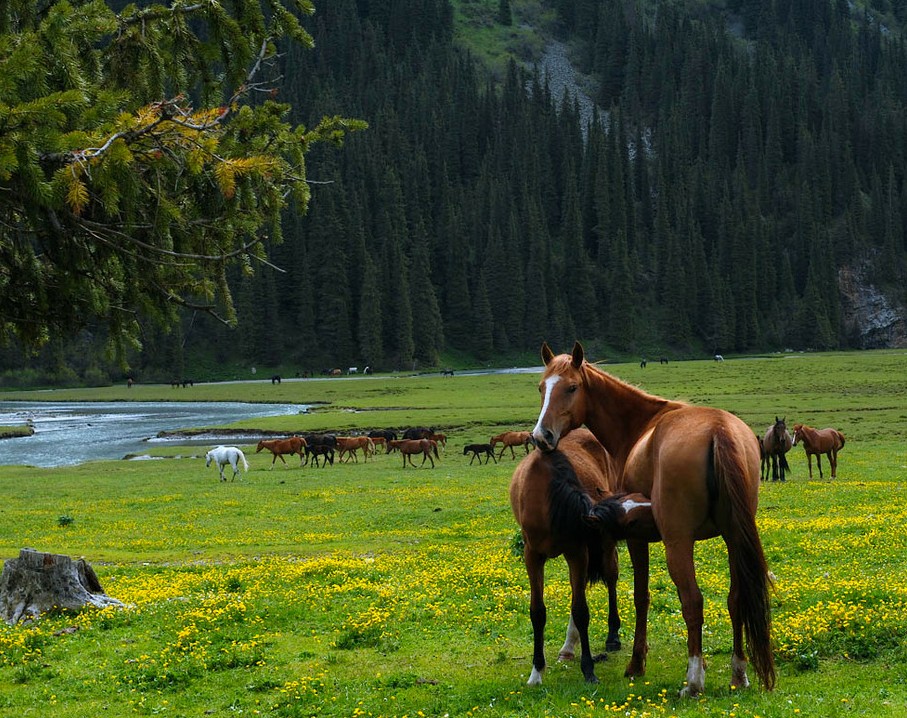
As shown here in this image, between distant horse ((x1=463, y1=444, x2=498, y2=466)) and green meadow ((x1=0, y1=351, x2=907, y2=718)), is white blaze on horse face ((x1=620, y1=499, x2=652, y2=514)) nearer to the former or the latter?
green meadow ((x1=0, y1=351, x2=907, y2=718))

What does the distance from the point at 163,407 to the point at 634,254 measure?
352ft

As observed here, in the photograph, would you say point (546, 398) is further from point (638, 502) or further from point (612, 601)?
point (612, 601)

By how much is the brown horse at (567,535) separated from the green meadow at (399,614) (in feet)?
1.38

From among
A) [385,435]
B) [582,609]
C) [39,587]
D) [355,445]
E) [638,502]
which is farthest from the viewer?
[385,435]

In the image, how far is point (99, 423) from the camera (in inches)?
2992

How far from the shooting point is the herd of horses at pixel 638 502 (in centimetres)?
852

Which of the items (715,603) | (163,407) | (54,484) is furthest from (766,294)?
(715,603)

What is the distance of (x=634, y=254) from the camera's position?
17350 centimetres

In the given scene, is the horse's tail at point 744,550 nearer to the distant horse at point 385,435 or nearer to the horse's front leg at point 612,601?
the horse's front leg at point 612,601

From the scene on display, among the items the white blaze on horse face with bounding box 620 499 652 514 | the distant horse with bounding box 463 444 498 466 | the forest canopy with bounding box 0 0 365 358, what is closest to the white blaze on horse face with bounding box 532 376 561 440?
the white blaze on horse face with bounding box 620 499 652 514

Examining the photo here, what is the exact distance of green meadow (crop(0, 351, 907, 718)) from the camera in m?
9.34

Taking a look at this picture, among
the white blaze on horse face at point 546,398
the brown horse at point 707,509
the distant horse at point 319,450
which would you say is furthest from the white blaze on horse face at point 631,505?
the distant horse at point 319,450

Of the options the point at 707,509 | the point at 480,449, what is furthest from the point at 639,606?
the point at 480,449

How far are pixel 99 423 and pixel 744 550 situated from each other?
75750 mm
